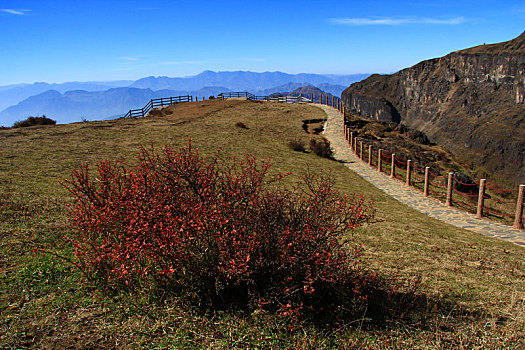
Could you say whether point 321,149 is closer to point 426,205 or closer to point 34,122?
point 426,205

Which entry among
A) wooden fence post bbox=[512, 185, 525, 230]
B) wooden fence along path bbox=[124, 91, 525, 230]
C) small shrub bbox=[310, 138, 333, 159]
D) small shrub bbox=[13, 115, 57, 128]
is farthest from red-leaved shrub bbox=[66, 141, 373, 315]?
small shrub bbox=[13, 115, 57, 128]

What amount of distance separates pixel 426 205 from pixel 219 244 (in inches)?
477

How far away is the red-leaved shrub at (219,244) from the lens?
402 cm

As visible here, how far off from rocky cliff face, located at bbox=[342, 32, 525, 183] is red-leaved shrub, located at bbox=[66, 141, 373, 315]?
10037 cm

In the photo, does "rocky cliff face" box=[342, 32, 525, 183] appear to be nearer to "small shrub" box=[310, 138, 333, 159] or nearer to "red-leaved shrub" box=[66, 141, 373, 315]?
"small shrub" box=[310, 138, 333, 159]

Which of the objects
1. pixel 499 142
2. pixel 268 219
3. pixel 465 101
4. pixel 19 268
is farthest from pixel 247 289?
pixel 465 101

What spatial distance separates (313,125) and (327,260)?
30164mm

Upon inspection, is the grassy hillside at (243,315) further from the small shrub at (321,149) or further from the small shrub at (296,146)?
the small shrub at (296,146)

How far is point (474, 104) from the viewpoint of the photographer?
467ft

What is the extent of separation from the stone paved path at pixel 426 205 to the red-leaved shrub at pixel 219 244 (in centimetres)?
854

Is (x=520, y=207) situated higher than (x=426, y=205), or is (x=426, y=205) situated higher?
(x=520, y=207)

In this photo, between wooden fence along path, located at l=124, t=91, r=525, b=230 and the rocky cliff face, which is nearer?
wooden fence along path, located at l=124, t=91, r=525, b=230

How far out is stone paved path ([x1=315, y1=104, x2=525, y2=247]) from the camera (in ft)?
36.5

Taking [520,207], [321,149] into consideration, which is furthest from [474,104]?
[520,207]
